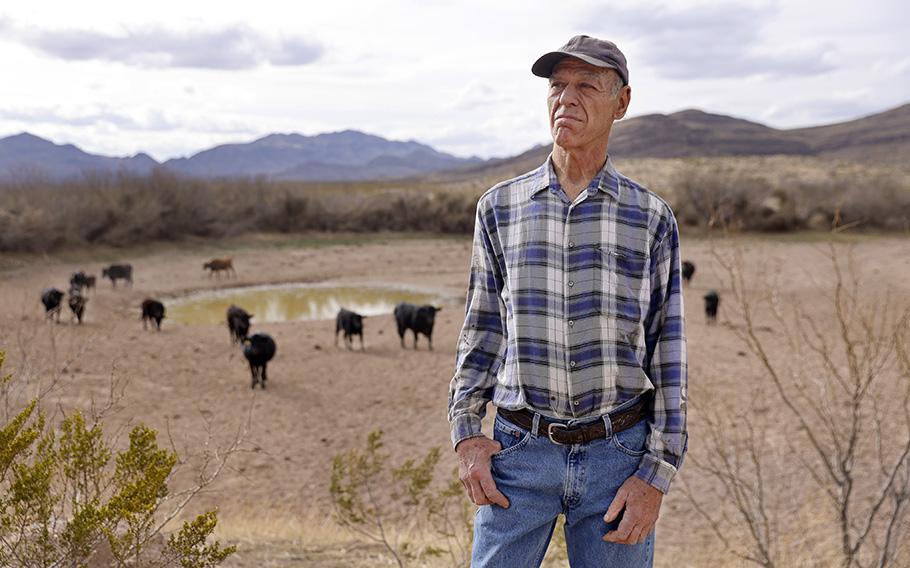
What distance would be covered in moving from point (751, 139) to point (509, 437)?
125 meters

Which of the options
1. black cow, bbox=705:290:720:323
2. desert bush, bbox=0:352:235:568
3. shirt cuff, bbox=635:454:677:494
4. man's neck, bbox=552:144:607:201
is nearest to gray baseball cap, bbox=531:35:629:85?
man's neck, bbox=552:144:607:201

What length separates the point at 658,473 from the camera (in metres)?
2.12

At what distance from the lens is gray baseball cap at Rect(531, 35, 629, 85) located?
Result: 214cm

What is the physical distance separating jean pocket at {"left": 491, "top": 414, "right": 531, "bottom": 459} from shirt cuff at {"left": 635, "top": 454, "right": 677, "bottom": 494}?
1.11 feet

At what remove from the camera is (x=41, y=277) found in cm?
2281

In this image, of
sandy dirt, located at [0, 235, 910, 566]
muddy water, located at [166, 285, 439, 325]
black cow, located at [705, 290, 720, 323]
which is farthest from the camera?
muddy water, located at [166, 285, 439, 325]

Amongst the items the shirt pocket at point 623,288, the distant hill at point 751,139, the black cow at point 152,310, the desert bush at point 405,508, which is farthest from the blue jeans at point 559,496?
the distant hill at point 751,139

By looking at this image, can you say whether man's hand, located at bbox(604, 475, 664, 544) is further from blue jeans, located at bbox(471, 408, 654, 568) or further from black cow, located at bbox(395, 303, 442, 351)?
black cow, located at bbox(395, 303, 442, 351)

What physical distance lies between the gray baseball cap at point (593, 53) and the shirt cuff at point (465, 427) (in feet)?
3.58

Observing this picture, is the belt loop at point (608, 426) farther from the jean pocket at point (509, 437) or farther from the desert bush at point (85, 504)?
the desert bush at point (85, 504)

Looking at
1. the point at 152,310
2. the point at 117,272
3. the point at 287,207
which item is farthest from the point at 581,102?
the point at 287,207

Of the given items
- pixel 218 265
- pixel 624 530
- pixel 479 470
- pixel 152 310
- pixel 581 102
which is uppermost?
pixel 581 102

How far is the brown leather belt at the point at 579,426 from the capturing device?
2152mm

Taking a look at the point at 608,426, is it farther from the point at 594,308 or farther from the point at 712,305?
the point at 712,305
